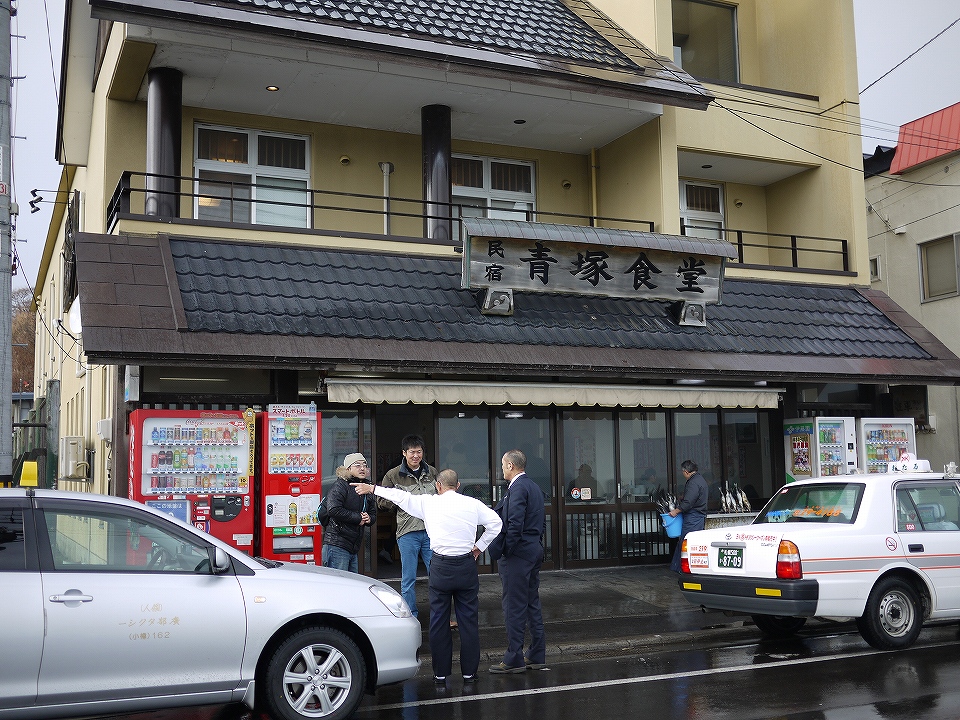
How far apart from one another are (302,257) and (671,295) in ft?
17.9

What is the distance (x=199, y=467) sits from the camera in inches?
419

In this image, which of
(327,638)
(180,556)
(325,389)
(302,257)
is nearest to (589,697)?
(327,638)

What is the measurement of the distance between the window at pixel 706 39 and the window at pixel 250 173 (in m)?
8.11

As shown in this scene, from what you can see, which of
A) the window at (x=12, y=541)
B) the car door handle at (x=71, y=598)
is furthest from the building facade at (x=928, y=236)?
the window at (x=12, y=541)

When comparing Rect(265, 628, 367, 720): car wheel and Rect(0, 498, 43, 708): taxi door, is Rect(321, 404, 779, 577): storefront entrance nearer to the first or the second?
Rect(265, 628, 367, 720): car wheel

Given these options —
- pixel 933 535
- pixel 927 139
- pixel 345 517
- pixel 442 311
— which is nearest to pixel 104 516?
pixel 345 517

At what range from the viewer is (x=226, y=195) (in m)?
14.0

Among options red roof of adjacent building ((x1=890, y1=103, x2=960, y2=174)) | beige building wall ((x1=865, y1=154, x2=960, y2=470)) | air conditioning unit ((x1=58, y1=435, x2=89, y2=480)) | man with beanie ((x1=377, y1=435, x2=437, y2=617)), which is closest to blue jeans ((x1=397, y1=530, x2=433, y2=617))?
man with beanie ((x1=377, y1=435, x2=437, y2=617))

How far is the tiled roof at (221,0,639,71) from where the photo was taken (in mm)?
12734

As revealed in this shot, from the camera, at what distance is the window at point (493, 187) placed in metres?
15.6

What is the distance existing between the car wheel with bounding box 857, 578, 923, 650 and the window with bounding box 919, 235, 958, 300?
12.2 m

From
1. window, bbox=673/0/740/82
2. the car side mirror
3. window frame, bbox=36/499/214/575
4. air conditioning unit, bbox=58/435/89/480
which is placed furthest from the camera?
window, bbox=673/0/740/82

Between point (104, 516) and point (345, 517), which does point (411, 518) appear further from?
point (104, 516)

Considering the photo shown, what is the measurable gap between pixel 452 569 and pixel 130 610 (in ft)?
9.00
